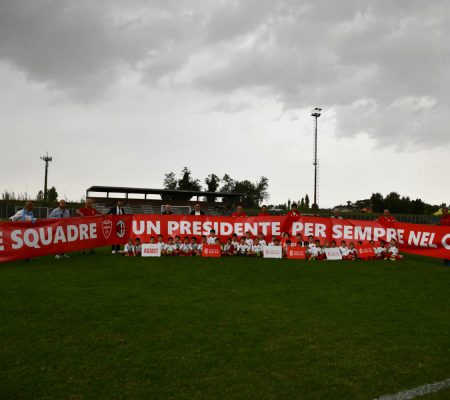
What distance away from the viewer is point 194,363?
14.6ft

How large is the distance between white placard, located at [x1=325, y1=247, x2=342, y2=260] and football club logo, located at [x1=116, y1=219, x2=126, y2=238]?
796 centimetres

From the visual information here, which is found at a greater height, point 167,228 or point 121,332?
point 167,228

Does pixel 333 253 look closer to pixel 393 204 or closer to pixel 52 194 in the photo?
pixel 393 204

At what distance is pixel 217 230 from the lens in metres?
16.1

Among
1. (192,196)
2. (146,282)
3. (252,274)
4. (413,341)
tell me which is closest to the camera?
(413,341)

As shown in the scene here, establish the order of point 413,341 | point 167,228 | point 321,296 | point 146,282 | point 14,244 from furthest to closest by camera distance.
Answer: point 167,228 → point 14,244 → point 146,282 → point 321,296 → point 413,341

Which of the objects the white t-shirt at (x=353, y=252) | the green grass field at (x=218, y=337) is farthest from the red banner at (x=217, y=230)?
the green grass field at (x=218, y=337)

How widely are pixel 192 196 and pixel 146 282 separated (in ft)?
187

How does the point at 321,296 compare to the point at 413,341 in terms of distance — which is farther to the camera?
the point at 321,296

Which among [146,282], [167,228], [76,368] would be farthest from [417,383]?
[167,228]

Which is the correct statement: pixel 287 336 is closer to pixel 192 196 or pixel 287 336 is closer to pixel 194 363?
pixel 194 363

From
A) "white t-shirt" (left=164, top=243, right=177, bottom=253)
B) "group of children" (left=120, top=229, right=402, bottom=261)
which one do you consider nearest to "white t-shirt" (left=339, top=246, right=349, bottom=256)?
"group of children" (left=120, top=229, right=402, bottom=261)

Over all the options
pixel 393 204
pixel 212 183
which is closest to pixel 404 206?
pixel 393 204

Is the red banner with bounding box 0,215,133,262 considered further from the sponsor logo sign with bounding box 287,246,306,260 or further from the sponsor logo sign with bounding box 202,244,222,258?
the sponsor logo sign with bounding box 287,246,306,260
